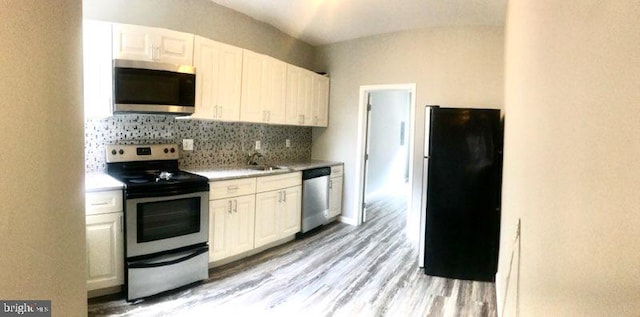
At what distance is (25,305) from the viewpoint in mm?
872

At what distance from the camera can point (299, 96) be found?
4.31 metres

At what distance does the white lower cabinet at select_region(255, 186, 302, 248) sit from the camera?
3462 millimetres

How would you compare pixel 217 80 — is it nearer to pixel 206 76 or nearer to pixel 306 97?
pixel 206 76

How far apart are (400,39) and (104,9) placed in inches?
128

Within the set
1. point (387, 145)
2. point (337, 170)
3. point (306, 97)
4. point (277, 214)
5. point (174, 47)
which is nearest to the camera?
point (174, 47)

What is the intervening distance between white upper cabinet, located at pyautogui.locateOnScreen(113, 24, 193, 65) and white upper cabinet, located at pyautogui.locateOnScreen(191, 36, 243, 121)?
11 centimetres

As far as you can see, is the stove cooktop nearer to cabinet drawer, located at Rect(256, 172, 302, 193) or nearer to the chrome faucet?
cabinet drawer, located at Rect(256, 172, 302, 193)

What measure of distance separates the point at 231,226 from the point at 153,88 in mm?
1398

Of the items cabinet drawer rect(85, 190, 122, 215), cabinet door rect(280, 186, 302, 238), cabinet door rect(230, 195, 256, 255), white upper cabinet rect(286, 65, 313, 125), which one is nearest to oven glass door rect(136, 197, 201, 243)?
cabinet drawer rect(85, 190, 122, 215)

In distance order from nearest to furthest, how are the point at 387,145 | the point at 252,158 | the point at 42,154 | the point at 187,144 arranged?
the point at 42,154 < the point at 187,144 < the point at 252,158 < the point at 387,145

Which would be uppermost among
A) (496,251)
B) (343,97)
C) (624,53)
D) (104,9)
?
(104,9)

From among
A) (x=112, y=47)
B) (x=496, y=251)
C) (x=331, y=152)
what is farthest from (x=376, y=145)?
(x=112, y=47)

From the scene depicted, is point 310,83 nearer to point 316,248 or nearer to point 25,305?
point 316,248

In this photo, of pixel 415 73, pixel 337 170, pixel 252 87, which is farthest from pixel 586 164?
pixel 337 170
